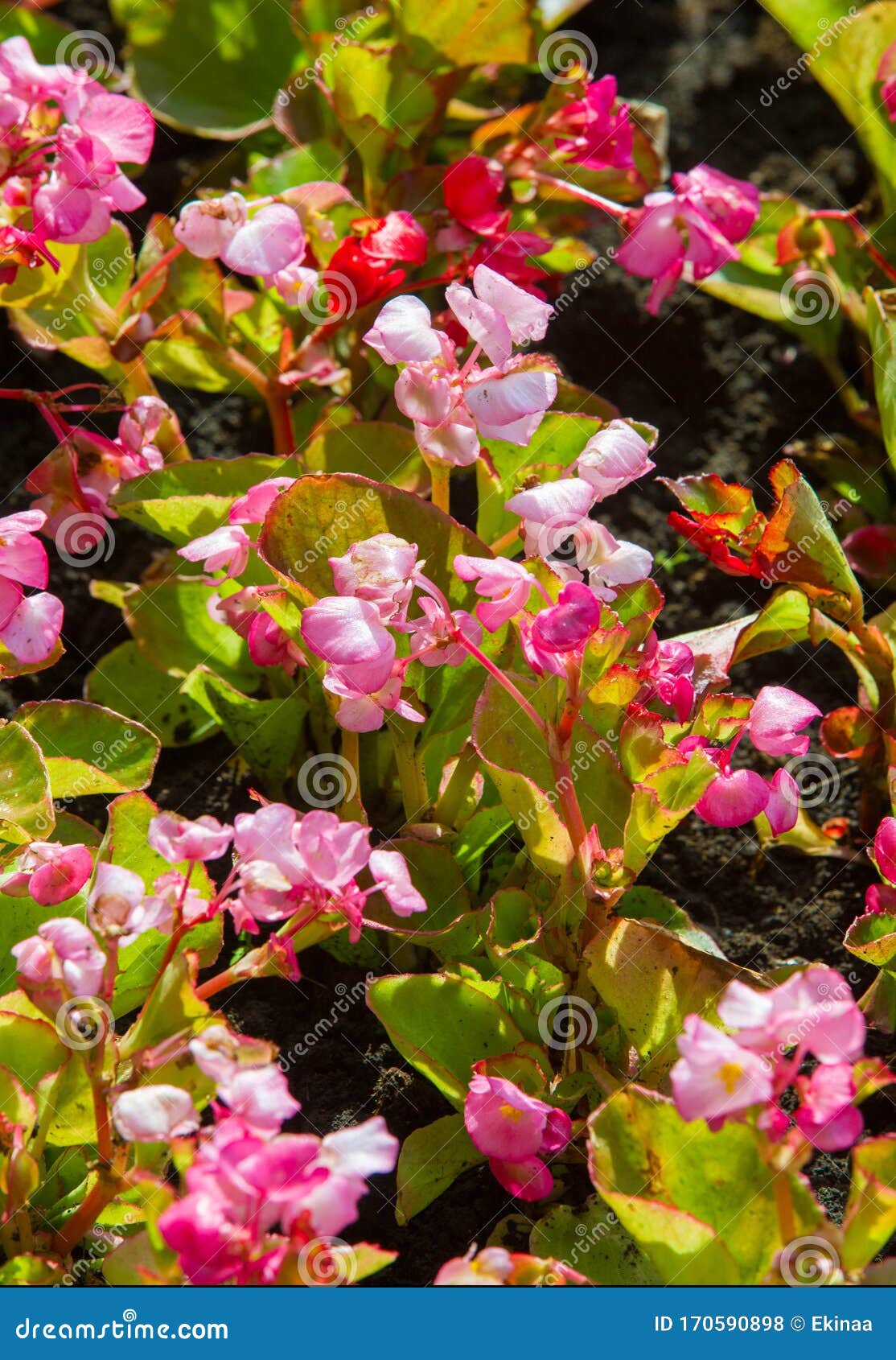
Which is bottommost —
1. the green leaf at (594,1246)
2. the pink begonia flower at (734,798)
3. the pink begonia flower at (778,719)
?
the green leaf at (594,1246)

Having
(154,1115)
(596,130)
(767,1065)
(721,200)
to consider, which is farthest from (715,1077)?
(596,130)

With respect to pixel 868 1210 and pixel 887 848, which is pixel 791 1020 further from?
pixel 887 848

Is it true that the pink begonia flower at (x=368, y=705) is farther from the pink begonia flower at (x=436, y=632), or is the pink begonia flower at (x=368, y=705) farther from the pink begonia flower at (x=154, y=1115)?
the pink begonia flower at (x=154, y=1115)

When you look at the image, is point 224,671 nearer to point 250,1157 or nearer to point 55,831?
point 55,831

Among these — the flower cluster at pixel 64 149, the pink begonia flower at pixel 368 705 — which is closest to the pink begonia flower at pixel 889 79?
the flower cluster at pixel 64 149

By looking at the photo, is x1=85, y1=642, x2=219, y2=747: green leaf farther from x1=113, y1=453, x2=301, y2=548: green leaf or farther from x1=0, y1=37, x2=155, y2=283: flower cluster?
x1=0, y1=37, x2=155, y2=283: flower cluster

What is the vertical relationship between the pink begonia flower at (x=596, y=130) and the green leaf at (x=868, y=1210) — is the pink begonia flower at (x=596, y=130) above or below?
above

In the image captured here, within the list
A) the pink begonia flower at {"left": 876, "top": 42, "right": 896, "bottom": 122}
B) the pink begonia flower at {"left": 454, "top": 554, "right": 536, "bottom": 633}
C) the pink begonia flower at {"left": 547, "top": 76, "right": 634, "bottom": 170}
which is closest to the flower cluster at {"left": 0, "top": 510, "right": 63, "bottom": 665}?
the pink begonia flower at {"left": 454, "top": 554, "right": 536, "bottom": 633}
